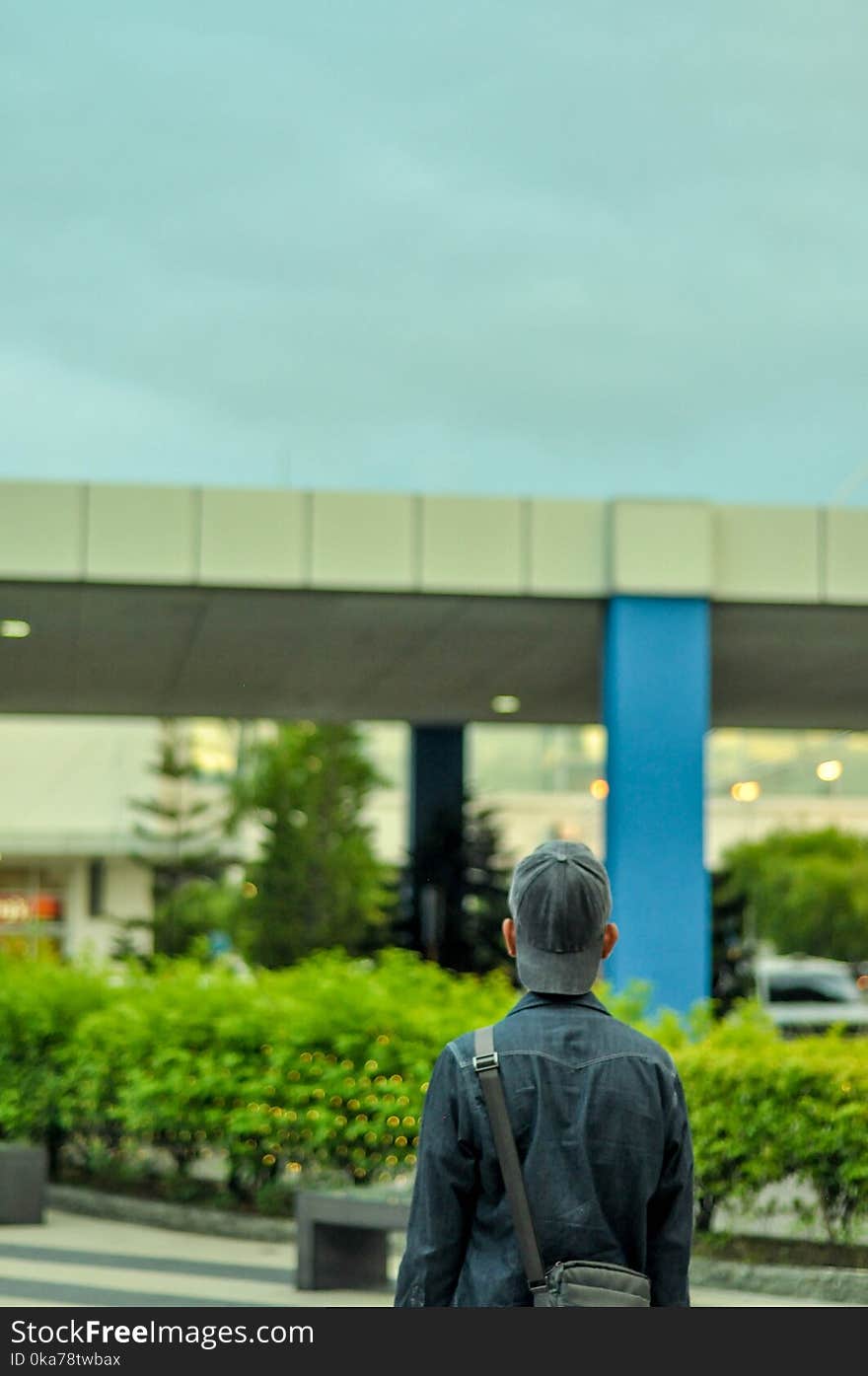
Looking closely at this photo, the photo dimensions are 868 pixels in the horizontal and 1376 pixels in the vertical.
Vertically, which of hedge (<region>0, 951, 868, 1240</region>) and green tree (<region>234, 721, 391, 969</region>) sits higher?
green tree (<region>234, 721, 391, 969</region>)

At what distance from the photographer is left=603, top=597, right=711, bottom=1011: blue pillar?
1237 centimetres

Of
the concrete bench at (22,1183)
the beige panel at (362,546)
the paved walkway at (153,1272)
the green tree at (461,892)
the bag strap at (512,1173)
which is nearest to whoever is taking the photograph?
the bag strap at (512,1173)

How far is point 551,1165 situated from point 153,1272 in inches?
248

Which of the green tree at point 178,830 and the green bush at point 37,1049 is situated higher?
the green tree at point 178,830

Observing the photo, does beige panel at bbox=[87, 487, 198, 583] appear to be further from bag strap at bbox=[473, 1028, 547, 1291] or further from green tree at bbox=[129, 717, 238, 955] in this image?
green tree at bbox=[129, 717, 238, 955]

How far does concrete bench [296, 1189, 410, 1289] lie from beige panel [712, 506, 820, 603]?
224 inches

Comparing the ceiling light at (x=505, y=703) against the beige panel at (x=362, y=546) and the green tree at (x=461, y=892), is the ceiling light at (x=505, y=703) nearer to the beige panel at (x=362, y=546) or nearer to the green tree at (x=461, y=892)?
the green tree at (x=461, y=892)

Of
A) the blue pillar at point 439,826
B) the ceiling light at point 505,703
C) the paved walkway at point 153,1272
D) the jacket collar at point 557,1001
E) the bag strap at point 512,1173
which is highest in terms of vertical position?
the ceiling light at point 505,703

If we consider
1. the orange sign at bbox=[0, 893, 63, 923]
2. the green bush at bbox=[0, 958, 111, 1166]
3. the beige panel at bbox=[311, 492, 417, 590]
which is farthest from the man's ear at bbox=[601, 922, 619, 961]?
the orange sign at bbox=[0, 893, 63, 923]

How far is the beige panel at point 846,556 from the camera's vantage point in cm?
1239

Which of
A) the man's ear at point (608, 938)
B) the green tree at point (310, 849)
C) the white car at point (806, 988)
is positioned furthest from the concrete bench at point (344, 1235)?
the green tree at point (310, 849)

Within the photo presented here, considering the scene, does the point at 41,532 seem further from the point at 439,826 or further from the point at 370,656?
the point at 439,826

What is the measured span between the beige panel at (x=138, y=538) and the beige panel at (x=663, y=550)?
294 cm
